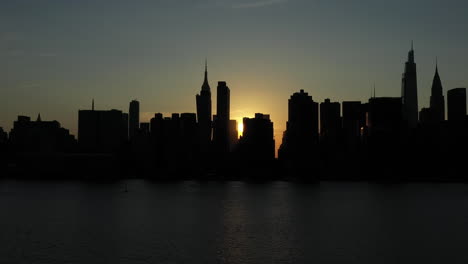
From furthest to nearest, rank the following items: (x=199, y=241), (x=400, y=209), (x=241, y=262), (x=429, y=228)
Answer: (x=400, y=209)
(x=429, y=228)
(x=199, y=241)
(x=241, y=262)

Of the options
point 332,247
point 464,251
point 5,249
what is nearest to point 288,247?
point 332,247

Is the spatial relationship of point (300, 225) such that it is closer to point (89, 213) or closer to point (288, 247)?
point (288, 247)

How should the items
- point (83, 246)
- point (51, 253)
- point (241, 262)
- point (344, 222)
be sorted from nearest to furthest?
point (241, 262)
point (51, 253)
point (83, 246)
point (344, 222)

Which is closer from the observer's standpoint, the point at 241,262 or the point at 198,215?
the point at 241,262

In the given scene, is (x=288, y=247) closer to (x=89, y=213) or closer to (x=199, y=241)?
(x=199, y=241)

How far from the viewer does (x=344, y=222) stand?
419 feet

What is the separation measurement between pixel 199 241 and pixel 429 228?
52.0 metres

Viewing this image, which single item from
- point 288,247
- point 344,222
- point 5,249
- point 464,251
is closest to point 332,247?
point 288,247

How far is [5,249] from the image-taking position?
8238 centimetres

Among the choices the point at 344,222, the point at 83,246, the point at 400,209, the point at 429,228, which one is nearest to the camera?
the point at 83,246

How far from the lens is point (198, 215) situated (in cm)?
14238

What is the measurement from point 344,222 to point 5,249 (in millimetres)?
74550

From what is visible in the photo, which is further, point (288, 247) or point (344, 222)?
point (344, 222)

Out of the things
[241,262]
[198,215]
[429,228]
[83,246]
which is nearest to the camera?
[241,262]
